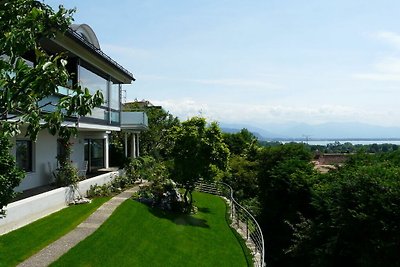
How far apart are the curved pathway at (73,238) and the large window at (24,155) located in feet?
13.3

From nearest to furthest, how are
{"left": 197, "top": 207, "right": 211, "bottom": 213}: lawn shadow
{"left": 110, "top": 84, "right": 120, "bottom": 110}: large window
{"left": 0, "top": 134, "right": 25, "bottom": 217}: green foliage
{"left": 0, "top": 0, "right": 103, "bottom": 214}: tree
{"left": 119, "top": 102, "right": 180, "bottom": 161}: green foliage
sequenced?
{"left": 0, "top": 0, "right": 103, "bottom": 214}: tree < {"left": 0, "top": 134, "right": 25, "bottom": 217}: green foliage < {"left": 197, "top": 207, "right": 211, "bottom": 213}: lawn shadow < {"left": 110, "top": 84, "right": 120, "bottom": 110}: large window < {"left": 119, "top": 102, "right": 180, "bottom": 161}: green foliage

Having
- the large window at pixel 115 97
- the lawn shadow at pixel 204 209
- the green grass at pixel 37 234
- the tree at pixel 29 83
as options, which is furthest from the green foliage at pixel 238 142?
the tree at pixel 29 83

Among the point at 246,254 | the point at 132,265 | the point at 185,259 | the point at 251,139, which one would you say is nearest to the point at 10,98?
the point at 132,265

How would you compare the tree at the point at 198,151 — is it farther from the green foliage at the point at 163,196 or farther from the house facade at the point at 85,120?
the house facade at the point at 85,120

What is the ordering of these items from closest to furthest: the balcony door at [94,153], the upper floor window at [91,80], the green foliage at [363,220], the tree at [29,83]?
the tree at [29,83]
the green foliage at [363,220]
the upper floor window at [91,80]
the balcony door at [94,153]

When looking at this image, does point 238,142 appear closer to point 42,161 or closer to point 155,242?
point 42,161

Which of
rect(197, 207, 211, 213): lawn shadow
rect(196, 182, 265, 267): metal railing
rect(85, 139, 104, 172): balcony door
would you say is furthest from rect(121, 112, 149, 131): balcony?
rect(197, 207, 211, 213): lawn shadow

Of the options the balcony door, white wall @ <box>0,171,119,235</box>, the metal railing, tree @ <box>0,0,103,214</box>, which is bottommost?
the metal railing

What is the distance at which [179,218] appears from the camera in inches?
792

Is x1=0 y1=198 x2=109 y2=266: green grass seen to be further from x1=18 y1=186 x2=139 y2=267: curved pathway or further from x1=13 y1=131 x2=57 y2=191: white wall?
x1=13 y1=131 x2=57 y2=191: white wall

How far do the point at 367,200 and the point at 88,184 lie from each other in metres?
12.9

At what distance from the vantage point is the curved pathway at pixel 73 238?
11.1 m

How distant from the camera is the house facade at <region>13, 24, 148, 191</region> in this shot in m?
19.0

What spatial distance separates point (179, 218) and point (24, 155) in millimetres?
7847
